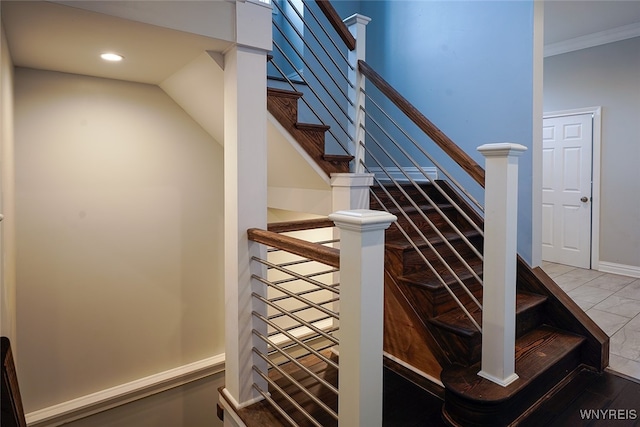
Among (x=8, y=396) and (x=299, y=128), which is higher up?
(x=299, y=128)

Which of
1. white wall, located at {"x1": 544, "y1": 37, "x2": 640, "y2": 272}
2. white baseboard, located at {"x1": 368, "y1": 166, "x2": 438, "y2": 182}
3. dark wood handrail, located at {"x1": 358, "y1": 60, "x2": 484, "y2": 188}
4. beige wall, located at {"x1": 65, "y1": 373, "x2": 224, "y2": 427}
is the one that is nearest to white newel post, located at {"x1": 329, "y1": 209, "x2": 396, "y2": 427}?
dark wood handrail, located at {"x1": 358, "y1": 60, "x2": 484, "y2": 188}

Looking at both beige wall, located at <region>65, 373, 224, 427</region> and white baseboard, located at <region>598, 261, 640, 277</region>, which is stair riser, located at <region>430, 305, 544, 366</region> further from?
white baseboard, located at <region>598, 261, 640, 277</region>

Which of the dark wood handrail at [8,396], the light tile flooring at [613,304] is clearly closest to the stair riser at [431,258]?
the light tile flooring at [613,304]

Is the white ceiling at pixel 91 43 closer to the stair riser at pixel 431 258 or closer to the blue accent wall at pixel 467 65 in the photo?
the stair riser at pixel 431 258

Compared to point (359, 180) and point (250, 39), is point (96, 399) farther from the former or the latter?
point (250, 39)

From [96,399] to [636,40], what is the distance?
5646 millimetres

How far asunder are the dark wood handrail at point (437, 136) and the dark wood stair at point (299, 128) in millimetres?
435

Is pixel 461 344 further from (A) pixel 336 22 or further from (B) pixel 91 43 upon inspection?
(B) pixel 91 43

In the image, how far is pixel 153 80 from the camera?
2.52 meters

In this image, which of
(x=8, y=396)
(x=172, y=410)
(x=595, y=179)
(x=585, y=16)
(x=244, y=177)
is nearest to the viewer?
(x=8, y=396)

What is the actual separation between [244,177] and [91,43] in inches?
36.9

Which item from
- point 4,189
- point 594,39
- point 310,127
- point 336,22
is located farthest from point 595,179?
point 4,189

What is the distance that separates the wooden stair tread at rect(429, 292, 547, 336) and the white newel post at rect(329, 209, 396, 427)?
0.90 m

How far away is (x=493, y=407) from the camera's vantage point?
5.34ft
